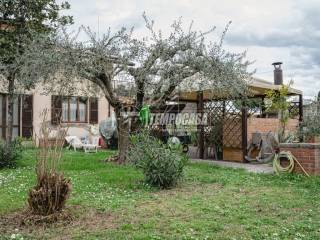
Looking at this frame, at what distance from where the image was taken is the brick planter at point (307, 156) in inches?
360

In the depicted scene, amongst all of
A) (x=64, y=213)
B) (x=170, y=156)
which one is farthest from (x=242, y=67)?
(x=64, y=213)

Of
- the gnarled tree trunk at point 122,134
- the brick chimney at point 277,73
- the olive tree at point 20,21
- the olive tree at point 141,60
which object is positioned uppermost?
the olive tree at point 20,21

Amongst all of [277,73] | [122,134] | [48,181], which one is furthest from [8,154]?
[277,73]

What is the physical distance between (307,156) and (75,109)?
13817 mm

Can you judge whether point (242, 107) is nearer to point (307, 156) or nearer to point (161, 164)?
point (307, 156)

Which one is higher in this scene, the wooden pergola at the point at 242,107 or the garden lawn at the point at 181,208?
the wooden pergola at the point at 242,107

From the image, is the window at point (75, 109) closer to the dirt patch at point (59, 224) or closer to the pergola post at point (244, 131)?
the pergola post at point (244, 131)

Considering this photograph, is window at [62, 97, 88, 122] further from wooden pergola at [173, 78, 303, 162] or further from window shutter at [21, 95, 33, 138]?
wooden pergola at [173, 78, 303, 162]

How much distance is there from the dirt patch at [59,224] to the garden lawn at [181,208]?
0.01 m

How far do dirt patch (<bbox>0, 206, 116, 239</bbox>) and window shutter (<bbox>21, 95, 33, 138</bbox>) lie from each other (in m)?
14.1

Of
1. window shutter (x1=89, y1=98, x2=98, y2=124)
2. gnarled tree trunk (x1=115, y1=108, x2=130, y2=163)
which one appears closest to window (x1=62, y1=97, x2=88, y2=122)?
window shutter (x1=89, y1=98, x2=98, y2=124)

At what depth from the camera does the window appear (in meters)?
20.3

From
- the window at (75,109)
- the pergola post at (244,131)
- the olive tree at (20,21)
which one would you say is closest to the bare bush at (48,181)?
the pergola post at (244,131)

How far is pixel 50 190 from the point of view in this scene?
5.30m
